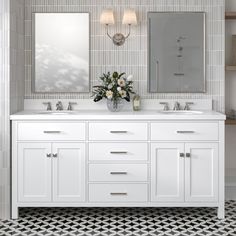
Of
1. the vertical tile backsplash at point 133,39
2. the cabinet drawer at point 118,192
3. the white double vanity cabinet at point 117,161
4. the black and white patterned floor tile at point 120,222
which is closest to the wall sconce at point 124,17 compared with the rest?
the vertical tile backsplash at point 133,39

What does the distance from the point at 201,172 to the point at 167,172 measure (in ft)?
0.88

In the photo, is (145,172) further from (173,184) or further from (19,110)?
(19,110)

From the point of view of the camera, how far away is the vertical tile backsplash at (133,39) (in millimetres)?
4172

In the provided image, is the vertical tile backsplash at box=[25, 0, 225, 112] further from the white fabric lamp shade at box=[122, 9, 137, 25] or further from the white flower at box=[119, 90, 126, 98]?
the white flower at box=[119, 90, 126, 98]

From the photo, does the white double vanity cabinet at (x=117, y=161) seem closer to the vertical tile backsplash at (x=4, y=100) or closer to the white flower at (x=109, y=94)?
the vertical tile backsplash at (x=4, y=100)

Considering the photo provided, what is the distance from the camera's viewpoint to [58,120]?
3.64 m

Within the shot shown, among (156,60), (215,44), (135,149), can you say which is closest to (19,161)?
(135,149)

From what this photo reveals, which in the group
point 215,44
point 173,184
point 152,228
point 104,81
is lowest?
point 152,228

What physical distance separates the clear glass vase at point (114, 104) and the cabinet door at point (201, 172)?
708 mm

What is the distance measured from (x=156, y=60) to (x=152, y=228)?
1.53 metres

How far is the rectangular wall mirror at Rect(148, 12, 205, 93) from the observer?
418 centimetres

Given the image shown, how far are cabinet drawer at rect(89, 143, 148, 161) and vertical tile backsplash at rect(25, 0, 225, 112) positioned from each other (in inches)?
30.6

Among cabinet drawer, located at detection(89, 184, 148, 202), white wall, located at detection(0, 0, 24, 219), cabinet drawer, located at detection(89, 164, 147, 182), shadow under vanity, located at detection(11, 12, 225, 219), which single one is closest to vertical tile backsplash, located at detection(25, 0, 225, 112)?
white wall, located at detection(0, 0, 24, 219)

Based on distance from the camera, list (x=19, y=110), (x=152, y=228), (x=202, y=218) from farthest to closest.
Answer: (x=19, y=110), (x=202, y=218), (x=152, y=228)
